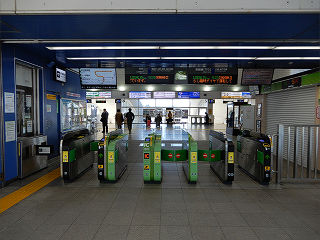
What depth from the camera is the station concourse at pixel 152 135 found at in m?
2.99

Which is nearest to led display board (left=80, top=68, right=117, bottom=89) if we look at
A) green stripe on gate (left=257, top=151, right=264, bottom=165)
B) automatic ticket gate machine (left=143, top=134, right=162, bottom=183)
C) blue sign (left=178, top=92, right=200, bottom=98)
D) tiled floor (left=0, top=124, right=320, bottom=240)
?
automatic ticket gate machine (left=143, top=134, right=162, bottom=183)

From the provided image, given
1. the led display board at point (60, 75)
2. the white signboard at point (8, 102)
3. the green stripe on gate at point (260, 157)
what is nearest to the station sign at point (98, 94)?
the led display board at point (60, 75)

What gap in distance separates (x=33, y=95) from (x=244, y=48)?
576 centimetres

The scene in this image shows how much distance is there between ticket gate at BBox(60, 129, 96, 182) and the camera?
463 cm

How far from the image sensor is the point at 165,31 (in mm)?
3738

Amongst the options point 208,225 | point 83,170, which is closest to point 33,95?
point 83,170

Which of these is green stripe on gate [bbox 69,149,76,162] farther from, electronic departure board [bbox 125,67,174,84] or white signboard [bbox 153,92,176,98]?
white signboard [bbox 153,92,176,98]

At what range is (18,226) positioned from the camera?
2.91 meters

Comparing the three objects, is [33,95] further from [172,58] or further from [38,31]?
[172,58]

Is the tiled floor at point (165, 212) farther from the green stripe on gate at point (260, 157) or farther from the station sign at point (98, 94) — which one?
the station sign at point (98, 94)

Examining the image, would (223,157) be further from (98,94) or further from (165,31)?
(98,94)

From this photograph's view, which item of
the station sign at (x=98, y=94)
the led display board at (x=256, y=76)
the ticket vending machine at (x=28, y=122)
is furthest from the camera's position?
the station sign at (x=98, y=94)

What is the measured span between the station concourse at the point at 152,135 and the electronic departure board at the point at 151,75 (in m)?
0.03

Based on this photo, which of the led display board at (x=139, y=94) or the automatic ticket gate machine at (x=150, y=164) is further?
the led display board at (x=139, y=94)
